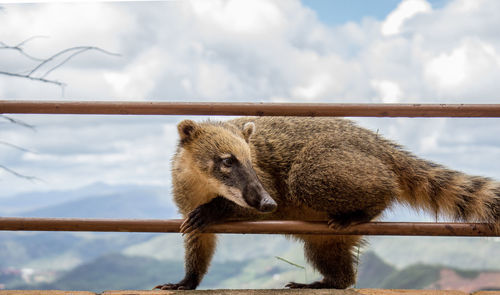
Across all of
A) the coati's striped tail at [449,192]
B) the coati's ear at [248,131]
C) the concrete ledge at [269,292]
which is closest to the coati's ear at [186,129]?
the coati's ear at [248,131]

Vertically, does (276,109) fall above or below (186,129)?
above

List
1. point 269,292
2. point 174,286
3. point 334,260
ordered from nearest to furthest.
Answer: point 269,292, point 174,286, point 334,260

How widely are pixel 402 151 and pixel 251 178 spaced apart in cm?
109

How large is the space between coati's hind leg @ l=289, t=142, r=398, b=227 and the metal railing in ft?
0.97

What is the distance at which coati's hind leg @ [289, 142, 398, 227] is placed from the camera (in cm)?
289

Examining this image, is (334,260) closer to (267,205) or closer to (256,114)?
(267,205)

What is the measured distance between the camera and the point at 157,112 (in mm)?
2656

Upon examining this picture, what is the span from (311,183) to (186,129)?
2.80 ft

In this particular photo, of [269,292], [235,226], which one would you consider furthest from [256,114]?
[269,292]

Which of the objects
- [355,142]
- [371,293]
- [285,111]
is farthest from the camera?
[355,142]

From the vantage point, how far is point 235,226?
2.51 meters

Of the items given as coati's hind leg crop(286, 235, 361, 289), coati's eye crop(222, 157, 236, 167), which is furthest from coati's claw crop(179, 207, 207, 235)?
coati's hind leg crop(286, 235, 361, 289)

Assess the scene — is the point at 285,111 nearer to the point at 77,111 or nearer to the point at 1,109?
the point at 77,111

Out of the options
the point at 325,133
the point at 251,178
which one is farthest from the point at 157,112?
the point at 325,133
